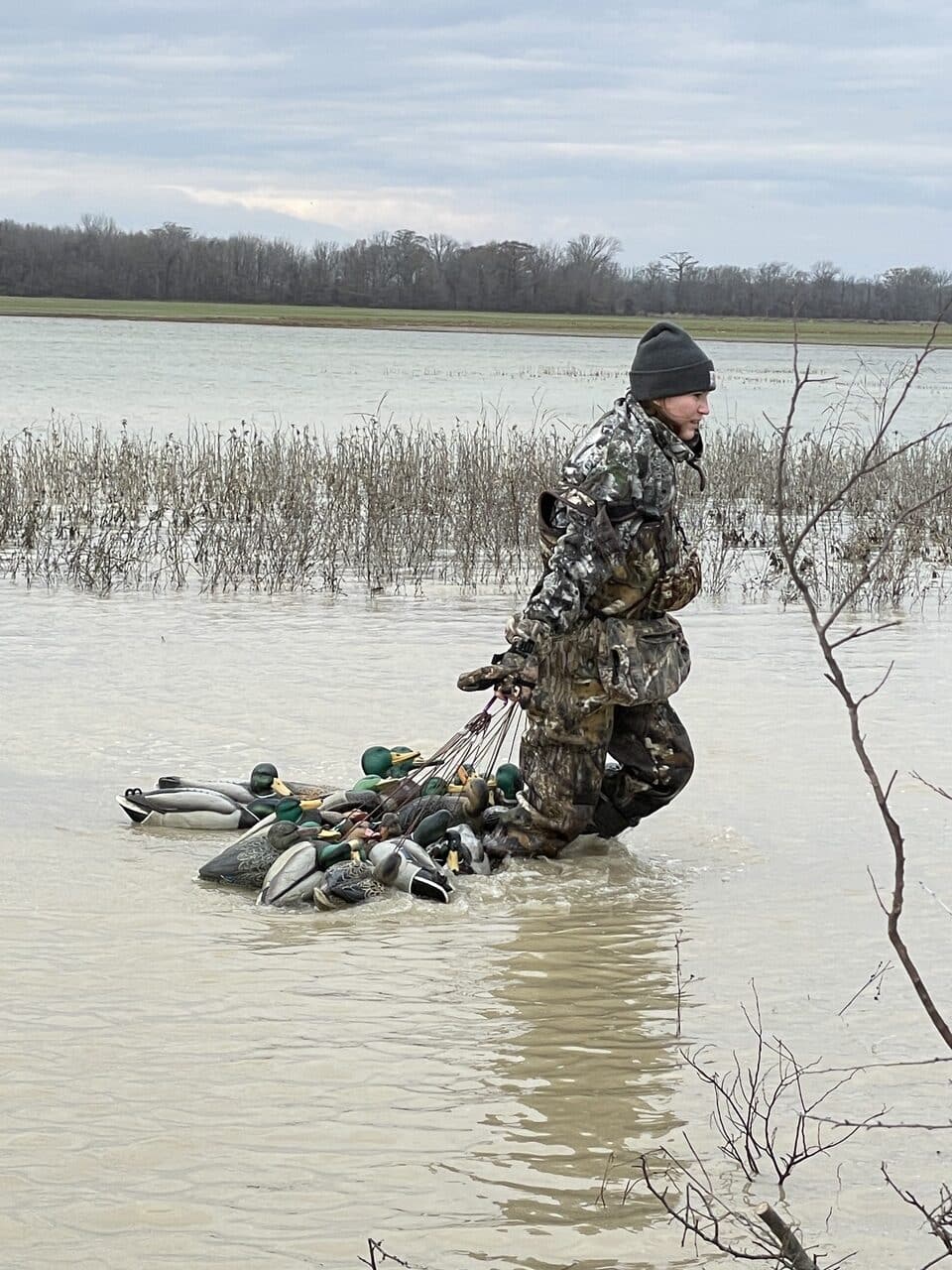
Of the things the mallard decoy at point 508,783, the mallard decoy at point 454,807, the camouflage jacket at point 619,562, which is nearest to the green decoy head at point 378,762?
the mallard decoy at point 454,807

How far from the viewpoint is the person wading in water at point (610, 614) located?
6.08m

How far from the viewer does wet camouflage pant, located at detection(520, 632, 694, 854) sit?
6301 millimetres

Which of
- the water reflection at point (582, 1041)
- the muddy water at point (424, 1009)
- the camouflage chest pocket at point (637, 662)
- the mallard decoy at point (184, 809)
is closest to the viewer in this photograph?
the muddy water at point (424, 1009)

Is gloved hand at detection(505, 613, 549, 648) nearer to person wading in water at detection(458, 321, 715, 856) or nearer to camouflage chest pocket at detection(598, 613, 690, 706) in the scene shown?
person wading in water at detection(458, 321, 715, 856)

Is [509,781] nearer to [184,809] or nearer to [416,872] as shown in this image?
[416,872]

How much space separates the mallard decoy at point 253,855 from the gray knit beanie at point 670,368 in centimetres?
197

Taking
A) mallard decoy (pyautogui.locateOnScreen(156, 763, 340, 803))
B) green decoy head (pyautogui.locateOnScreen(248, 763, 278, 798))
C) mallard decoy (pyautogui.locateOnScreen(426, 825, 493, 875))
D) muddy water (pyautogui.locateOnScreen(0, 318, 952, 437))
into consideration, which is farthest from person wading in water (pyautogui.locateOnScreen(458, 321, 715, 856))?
muddy water (pyautogui.locateOnScreen(0, 318, 952, 437))

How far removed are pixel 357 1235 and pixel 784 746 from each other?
16.9ft

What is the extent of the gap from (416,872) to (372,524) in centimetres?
843

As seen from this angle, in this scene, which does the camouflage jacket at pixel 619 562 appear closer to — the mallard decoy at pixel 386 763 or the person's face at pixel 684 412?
the person's face at pixel 684 412

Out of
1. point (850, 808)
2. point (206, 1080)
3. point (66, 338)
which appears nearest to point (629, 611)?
point (850, 808)

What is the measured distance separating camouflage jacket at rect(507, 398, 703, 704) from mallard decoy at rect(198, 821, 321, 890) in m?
1.08

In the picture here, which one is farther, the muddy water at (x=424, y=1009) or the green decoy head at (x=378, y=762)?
the green decoy head at (x=378, y=762)

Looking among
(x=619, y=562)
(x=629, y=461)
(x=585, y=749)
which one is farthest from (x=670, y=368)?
(x=585, y=749)
